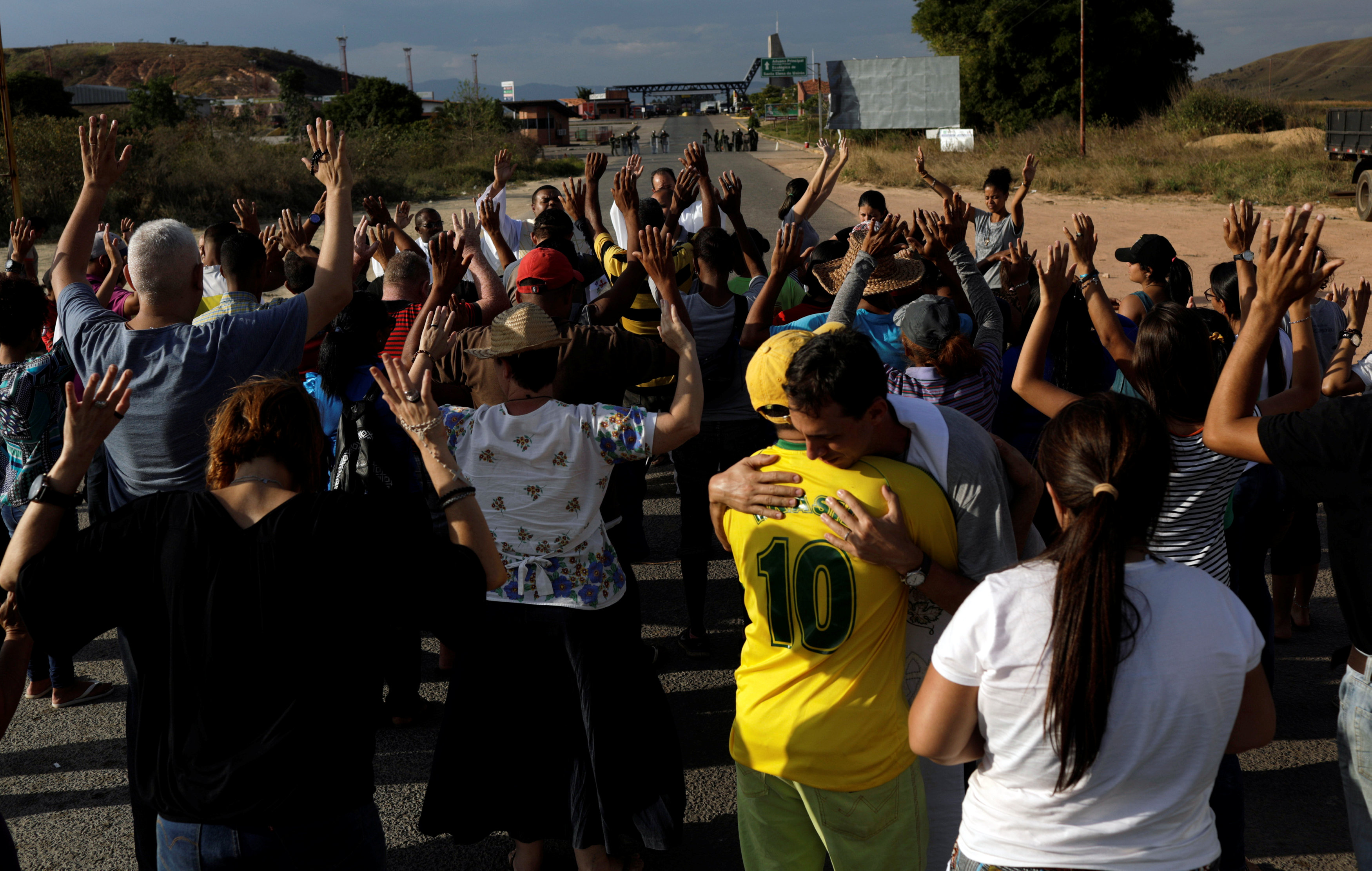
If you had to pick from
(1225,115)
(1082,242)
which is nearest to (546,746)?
(1082,242)

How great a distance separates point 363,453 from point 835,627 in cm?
214

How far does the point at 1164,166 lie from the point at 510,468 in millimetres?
30465

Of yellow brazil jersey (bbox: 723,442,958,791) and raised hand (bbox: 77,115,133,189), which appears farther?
raised hand (bbox: 77,115,133,189)

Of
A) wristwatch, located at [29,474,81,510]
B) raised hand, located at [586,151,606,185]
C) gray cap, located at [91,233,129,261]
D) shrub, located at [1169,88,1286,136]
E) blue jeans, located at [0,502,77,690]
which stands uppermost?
shrub, located at [1169,88,1286,136]

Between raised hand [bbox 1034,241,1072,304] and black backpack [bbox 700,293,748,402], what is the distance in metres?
1.64

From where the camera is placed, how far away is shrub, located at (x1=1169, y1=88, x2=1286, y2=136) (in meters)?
33.8

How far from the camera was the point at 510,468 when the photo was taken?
9.77 feet

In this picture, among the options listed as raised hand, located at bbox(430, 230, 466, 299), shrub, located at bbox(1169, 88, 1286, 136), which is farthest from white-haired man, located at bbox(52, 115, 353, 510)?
shrub, located at bbox(1169, 88, 1286, 136)

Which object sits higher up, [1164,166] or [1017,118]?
[1017,118]

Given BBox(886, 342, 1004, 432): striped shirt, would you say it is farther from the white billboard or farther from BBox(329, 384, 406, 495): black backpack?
the white billboard

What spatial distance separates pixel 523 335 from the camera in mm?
2965

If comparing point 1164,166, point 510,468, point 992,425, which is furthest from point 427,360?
point 1164,166

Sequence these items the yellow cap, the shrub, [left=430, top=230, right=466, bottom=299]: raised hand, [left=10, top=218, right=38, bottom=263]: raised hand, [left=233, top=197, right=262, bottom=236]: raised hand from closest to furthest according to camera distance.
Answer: the yellow cap < [left=430, top=230, right=466, bottom=299]: raised hand < [left=10, top=218, right=38, bottom=263]: raised hand < [left=233, top=197, right=262, bottom=236]: raised hand < the shrub

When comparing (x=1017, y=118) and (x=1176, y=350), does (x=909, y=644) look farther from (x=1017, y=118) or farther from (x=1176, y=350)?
(x=1017, y=118)
